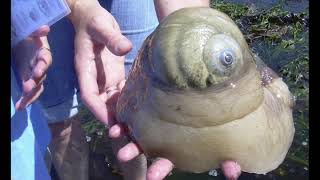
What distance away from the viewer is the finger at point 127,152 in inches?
92.3

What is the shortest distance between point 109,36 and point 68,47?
0.63 meters

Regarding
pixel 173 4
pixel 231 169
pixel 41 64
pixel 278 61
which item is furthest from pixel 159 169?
pixel 278 61

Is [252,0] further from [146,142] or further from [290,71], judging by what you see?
[146,142]

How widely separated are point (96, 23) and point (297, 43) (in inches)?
139

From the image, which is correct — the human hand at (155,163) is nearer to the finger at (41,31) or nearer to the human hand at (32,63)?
the human hand at (32,63)

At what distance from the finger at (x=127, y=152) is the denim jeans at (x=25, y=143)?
0.42 m

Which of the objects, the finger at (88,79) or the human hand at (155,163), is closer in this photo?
the human hand at (155,163)

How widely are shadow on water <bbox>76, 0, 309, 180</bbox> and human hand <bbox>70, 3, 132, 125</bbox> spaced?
4.50ft

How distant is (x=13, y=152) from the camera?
7.99 ft

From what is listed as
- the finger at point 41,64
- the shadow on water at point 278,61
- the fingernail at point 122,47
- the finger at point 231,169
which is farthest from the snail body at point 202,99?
the shadow on water at point 278,61

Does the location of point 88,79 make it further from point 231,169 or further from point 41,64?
point 231,169

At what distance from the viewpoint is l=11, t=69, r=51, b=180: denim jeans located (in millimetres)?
2453

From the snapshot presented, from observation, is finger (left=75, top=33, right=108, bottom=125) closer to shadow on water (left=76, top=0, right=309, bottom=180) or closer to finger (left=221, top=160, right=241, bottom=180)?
finger (left=221, top=160, right=241, bottom=180)
